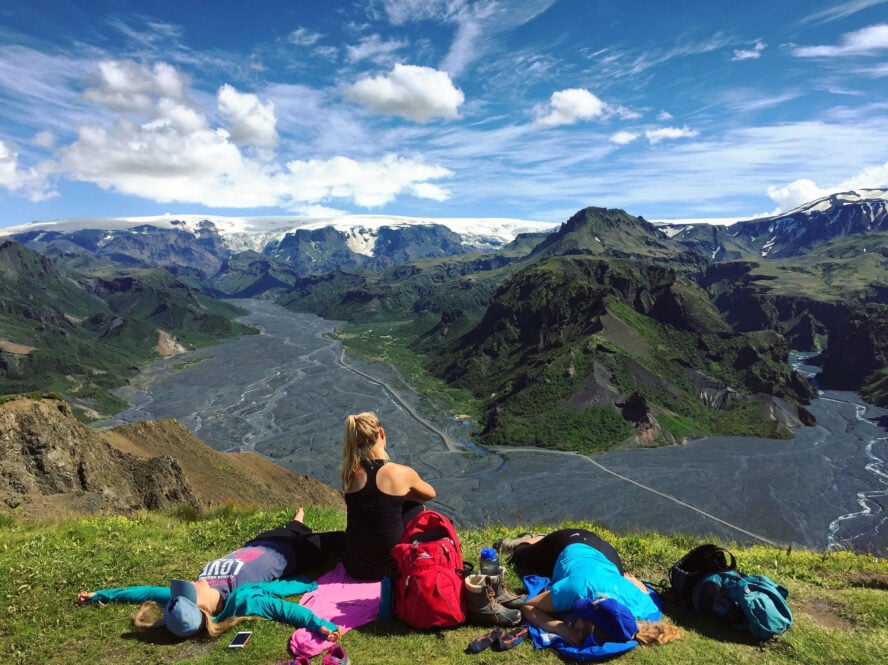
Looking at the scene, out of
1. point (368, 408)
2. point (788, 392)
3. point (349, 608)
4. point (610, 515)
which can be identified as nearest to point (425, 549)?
point (349, 608)

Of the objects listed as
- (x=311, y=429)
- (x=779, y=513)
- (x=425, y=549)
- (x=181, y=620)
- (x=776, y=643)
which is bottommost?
(x=779, y=513)

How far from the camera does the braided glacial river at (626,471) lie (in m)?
102

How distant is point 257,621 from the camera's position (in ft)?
33.1

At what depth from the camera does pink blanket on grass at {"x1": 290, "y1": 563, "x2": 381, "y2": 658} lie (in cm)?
936

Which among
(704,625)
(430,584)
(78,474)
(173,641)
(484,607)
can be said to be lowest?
(78,474)

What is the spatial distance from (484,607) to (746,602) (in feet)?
16.9

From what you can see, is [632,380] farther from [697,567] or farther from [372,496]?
[372,496]

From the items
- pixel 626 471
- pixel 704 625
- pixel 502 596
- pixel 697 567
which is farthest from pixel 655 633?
pixel 626 471

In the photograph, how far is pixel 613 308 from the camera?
183375 millimetres

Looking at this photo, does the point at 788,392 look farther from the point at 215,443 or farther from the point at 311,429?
the point at 215,443

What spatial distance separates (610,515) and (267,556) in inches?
4090

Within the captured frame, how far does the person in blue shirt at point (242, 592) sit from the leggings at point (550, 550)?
16.8ft

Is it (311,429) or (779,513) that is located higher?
(311,429)

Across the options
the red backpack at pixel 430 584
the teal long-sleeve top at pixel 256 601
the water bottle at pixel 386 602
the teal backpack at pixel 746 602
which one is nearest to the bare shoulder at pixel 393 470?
the red backpack at pixel 430 584
